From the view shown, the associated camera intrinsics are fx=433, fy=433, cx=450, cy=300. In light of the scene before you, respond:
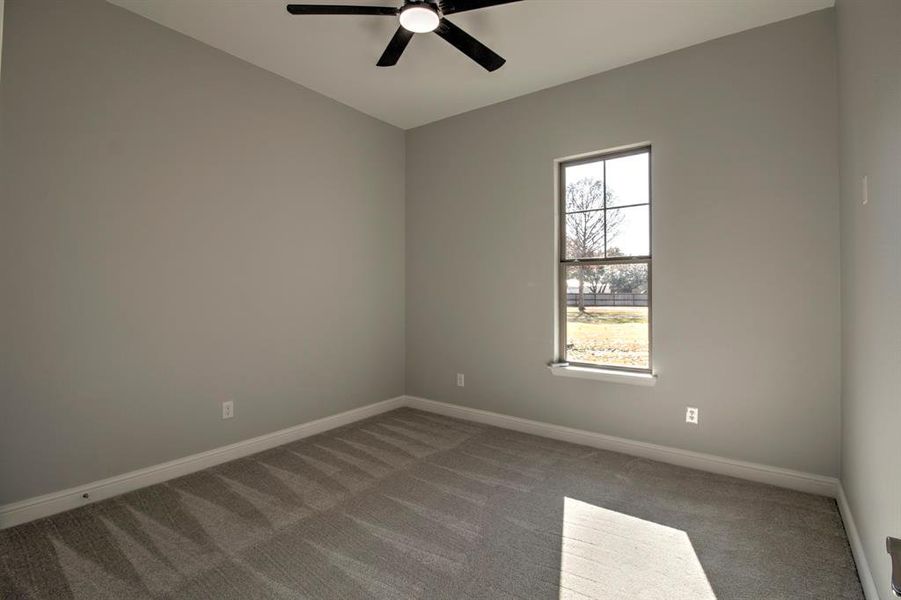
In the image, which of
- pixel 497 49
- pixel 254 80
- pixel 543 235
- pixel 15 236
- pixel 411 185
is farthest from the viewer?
pixel 411 185

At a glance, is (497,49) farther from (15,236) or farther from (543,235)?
(15,236)

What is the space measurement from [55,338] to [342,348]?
6.42 ft

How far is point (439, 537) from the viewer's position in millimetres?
2119

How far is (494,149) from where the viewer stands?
3.88 meters

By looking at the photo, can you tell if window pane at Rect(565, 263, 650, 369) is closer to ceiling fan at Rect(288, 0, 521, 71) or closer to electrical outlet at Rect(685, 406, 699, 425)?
electrical outlet at Rect(685, 406, 699, 425)

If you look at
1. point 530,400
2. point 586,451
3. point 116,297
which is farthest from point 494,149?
point 116,297

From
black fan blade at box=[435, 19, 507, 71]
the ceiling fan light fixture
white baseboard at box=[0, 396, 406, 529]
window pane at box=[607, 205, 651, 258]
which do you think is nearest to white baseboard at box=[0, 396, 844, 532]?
white baseboard at box=[0, 396, 406, 529]

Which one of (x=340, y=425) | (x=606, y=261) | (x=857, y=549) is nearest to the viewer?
(x=857, y=549)

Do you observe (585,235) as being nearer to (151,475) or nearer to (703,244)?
(703,244)

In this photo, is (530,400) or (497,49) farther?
(530,400)

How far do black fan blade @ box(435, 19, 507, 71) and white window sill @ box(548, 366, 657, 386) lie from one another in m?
2.24

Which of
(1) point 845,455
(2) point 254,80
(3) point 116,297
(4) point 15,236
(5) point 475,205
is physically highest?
(2) point 254,80

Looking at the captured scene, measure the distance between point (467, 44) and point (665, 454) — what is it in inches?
117

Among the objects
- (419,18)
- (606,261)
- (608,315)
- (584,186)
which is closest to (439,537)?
(608,315)
